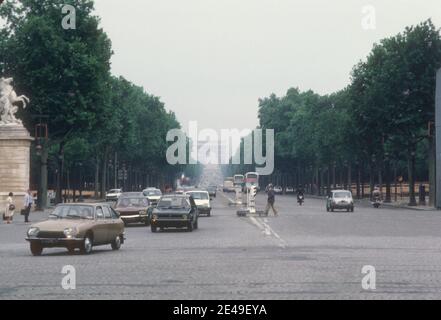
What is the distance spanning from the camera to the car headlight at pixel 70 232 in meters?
27.8

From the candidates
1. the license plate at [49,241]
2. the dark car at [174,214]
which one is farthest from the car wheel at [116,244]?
the dark car at [174,214]

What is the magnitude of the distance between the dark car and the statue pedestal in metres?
25.2

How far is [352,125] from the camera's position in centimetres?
9012

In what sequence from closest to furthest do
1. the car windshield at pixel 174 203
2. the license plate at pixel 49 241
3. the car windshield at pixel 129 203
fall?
the license plate at pixel 49 241, the car windshield at pixel 174 203, the car windshield at pixel 129 203

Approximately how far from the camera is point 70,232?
27.8m

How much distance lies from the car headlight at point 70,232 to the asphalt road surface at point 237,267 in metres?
0.56

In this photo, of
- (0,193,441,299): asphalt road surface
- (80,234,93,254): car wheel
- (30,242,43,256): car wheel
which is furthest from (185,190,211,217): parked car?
(30,242,43,256): car wheel

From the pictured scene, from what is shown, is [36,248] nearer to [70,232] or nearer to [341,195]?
[70,232]

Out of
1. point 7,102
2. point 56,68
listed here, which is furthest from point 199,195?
point 56,68

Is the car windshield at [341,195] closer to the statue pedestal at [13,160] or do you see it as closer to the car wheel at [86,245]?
the statue pedestal at [13,160]

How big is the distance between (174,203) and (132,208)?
617 centimetres
